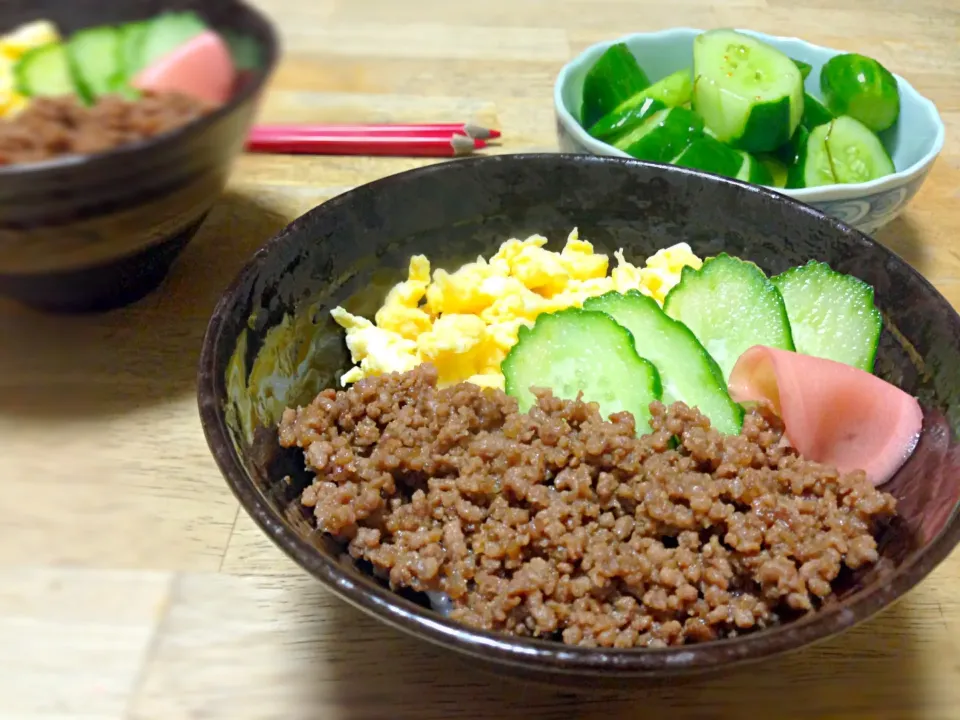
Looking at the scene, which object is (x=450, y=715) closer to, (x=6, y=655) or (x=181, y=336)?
(x=6, y=655)

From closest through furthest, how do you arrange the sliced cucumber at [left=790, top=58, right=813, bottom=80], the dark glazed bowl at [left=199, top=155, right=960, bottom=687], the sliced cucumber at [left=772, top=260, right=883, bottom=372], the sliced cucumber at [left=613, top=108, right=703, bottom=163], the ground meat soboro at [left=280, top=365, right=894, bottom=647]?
the dark glazed bowl at [left=199, top=155, right=960, bottom=687] → the ground meat soboro at [left=280, top=365, right=894, bottom=647] → the sliced cucumber at [left=772, top=260, right=883, bottom=372] → the sliced cucumber at [left=613, top=108, right=703, bottom=163] → the sliced cucumber at [left=790, top=58, right=813, bottom=80]

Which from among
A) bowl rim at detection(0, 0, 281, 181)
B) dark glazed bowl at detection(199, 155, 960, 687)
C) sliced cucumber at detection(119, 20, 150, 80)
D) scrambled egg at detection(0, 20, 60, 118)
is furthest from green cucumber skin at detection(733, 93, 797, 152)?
scrambled egg at detection(0, 20, 60, 118)

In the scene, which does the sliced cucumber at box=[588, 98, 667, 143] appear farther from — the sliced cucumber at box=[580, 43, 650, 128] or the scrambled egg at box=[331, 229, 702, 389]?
the scrambled egg at box=[331, 229, 702, 389]

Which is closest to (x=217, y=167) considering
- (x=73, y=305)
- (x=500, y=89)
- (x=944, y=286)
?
(x=73, y=305)

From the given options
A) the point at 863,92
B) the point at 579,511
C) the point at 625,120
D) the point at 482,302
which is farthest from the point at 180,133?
the point at 863,92

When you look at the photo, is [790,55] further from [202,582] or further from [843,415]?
[202,582]
